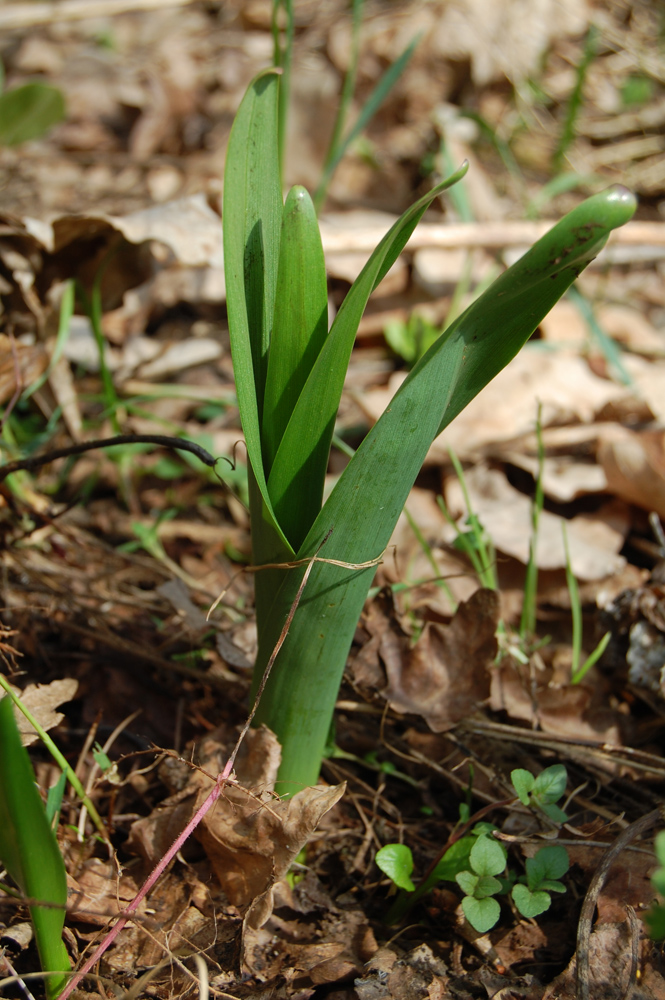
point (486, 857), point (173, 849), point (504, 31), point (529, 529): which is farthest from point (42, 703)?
point (504, 31)

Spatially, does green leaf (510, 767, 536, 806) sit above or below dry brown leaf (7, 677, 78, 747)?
below

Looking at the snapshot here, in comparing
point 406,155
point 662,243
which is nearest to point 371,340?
point 662,243

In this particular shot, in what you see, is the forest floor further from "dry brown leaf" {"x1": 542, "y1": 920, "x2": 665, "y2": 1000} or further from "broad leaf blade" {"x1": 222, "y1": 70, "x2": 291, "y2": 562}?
"broad leaf blade" {"x1": 222, "y1": 70, "x2": 291, "y2": 562}

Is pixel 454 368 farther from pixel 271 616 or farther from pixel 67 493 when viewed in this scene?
pixel 67 493

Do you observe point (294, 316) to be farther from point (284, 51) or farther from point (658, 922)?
point (284, 51)

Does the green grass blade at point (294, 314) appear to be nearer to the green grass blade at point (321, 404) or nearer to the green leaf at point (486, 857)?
the green grass blade at point (321, 404)

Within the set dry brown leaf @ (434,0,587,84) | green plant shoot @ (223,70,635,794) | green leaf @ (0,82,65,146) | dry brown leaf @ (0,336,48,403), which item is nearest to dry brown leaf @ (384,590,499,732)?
green plant shoot @ (223,70,635,794)
